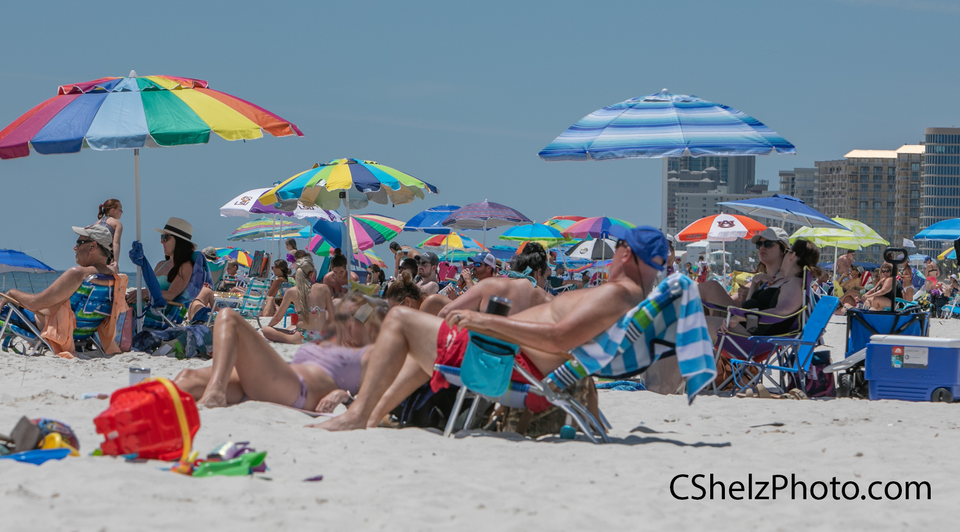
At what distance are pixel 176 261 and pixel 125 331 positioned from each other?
701 mm

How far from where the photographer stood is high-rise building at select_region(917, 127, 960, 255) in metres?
150

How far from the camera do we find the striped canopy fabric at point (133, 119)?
6.07 metres

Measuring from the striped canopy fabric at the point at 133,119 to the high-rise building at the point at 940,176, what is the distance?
16297 cm

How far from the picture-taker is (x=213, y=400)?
150 inches

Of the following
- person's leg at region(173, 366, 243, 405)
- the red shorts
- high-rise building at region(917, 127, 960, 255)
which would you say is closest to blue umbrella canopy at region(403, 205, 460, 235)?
person's leg at region(173, 366, 243, 405)

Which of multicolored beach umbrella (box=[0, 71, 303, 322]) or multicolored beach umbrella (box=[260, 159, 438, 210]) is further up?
multicolored beach umbrella (box=[0, 71, 303, 322])

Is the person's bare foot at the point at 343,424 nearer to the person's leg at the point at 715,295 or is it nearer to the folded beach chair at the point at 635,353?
the folded beach chair at the point at 635,353

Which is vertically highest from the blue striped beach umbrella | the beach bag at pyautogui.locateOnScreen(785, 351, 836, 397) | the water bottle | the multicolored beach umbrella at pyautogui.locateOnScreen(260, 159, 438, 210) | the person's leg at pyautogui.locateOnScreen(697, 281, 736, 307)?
the blue striped beach umbrella

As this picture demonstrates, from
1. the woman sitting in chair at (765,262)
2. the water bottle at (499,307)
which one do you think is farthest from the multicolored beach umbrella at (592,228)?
the water bottle at (499,307)

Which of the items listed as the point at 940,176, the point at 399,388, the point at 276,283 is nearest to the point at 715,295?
the point at 399,388

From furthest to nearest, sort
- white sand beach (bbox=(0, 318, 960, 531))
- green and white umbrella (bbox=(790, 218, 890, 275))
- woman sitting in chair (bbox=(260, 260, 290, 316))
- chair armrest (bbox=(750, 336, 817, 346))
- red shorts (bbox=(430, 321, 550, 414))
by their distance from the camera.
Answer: green and white umbrella (bbox=(790, 218, 890, 275)) < woman sitting in chair (bbox=(260, 260, 290, 316)) < chair armrest (bbox=(750, 336, 817, 346)) < red shorts (bbox=(430, 321, 550, 414)) < white sand beach (bbox=(0, 318, 960, 531))

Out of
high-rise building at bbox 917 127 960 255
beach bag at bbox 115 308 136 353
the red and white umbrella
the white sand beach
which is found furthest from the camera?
high-rise building at bbox 917 127 960 255

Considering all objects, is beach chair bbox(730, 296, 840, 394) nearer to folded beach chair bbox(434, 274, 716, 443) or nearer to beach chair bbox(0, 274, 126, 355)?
folded beach chair bbox(434, 274, 716, 443)

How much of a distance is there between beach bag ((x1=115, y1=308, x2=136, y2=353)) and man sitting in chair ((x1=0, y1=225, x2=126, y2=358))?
0.35 meters
